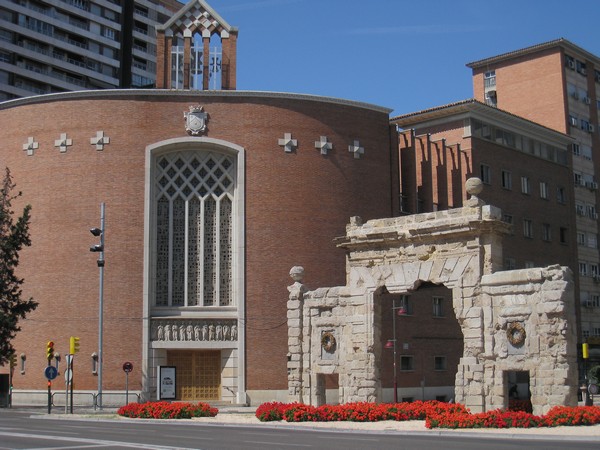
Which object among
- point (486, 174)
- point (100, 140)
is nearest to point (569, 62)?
point (486, 174)

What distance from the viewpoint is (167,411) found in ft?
105

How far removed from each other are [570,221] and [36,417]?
41.1 meters

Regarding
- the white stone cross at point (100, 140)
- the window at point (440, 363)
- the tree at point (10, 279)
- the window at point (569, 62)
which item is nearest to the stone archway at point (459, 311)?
the tree at point (10, 279)

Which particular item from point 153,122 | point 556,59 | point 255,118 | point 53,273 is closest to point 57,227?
point 53,273

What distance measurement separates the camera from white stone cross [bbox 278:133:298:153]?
4453cm

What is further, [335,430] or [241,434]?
[335,430]

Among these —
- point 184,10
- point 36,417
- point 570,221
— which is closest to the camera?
point 36,417

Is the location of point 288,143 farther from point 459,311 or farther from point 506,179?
point 459,311

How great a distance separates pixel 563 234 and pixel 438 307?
15396 mm

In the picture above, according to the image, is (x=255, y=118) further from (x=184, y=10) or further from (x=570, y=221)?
(x=570, y=221)

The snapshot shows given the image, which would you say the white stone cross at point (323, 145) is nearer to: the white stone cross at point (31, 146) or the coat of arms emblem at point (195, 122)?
the coat of arms emblem at point (195, 122)

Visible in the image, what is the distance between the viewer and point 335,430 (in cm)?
2606

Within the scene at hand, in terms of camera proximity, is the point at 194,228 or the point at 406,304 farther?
the point at 406,304

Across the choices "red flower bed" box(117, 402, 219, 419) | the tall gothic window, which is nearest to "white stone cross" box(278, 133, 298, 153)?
the tall gothic window
